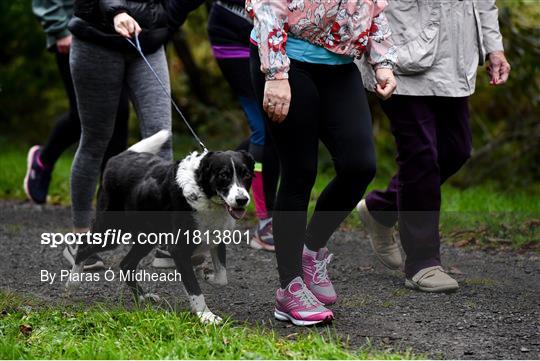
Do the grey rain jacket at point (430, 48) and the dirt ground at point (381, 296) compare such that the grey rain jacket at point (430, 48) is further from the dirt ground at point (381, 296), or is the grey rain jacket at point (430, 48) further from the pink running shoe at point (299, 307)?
A: the pink running shoe at point (299, 307)

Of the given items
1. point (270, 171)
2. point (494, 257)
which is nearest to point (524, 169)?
point (494, 257)

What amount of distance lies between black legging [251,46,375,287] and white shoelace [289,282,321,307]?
85 mm

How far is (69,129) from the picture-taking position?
7824mm

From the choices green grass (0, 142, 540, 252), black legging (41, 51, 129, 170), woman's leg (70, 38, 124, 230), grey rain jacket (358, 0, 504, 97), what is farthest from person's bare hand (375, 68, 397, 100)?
green grass (0, 142, 540, 252)

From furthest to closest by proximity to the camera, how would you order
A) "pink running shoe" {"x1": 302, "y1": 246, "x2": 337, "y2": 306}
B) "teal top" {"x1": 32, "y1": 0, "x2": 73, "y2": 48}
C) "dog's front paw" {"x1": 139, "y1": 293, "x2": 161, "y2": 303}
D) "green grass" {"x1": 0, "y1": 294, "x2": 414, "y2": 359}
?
1. "teal top" {"x1": 32, "y1": 0, "x2": 73, "y2": 48}
2. "dog's front paw" {"x1": 139, "y1": 293, "x2": 161, "y2": 303}
3. "pink running shoe" {"x1": 302, "y1": 246, "x2": 337, "y2": 306}
4. "green grass" {"x1": 0, "y1": 294, "x2": 414, "y2": 359}

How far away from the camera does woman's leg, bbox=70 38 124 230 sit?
564 cm

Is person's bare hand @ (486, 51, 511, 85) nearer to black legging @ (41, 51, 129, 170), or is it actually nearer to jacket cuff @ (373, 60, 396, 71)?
jacket cuff @ (373, 60, 396, 71)

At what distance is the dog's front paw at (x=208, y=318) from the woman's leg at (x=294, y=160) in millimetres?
372

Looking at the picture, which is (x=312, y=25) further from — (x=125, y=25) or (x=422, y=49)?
(x=125, y=25)

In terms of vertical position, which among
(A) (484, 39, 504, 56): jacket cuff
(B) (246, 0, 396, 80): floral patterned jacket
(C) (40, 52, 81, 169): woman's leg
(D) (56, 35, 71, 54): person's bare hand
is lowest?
(C) (40, 52, 81, 169): woman's leg

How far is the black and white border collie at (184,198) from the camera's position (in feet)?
15.2

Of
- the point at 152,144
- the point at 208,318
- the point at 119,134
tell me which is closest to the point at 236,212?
the point at 208,318

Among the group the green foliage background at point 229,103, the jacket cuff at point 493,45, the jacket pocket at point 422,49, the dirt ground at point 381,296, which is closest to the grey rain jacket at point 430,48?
the jacket pocket at point 422,49

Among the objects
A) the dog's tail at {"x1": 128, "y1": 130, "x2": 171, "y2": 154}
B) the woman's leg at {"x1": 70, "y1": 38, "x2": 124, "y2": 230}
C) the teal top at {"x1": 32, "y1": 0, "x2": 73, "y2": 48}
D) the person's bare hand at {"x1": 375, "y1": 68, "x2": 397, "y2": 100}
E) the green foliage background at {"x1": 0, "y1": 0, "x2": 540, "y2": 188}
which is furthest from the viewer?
the green foliage background at {"x1": 0, "y1": 0, "x2": 540, "y2": 188}
